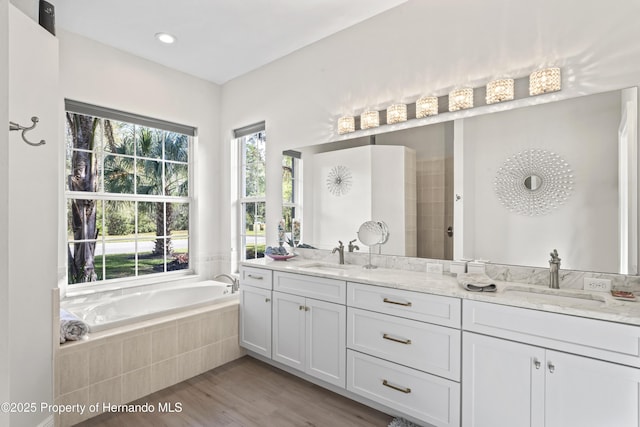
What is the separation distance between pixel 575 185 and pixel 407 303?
3.70 feet

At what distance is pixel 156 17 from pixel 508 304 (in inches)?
125

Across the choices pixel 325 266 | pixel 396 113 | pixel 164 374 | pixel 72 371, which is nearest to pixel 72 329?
pixel 72 371

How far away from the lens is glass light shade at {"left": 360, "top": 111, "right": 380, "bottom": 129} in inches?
107

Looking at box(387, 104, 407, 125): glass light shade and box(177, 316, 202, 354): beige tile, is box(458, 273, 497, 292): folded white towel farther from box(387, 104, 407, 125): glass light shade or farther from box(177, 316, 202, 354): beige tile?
box(177, 316, 202, 354): beige tile

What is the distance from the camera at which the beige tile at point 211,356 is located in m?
2.78

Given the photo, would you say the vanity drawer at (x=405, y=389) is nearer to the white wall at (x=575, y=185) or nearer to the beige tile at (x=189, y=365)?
the white wall at (x=575, y=185)

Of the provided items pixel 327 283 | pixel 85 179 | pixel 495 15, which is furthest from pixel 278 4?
pixel 85 179

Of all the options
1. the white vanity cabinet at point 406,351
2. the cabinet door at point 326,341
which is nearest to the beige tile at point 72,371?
the cabinet door at point 326,341

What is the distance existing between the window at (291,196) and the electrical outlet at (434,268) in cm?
126

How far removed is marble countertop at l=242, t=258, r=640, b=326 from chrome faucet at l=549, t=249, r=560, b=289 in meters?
0.05

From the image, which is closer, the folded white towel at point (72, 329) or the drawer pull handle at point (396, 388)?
the drawer pull handle at point (396, 388)

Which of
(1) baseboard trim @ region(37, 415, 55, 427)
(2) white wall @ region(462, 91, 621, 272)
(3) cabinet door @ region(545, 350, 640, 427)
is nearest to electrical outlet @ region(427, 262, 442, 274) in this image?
(2) white wall @ region(462, 91, 621, 272)

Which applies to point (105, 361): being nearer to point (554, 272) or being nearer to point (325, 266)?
point (325, 266)

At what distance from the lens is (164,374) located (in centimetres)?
253
